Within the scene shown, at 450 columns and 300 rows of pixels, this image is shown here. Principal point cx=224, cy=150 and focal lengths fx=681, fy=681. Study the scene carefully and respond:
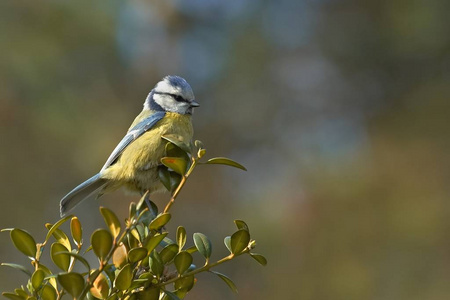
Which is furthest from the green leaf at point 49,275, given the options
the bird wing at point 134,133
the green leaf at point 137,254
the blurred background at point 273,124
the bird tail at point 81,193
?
the blurred background at point 273,124

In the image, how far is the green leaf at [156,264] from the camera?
37.6 inches

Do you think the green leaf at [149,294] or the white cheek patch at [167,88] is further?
the white cheek patch at [167,88]

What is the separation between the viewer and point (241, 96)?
5.95 m

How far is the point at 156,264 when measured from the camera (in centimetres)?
96

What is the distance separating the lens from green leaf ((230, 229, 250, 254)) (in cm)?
96

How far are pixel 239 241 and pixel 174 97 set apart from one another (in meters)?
1.15

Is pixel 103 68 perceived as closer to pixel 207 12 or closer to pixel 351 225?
pixel 207 12

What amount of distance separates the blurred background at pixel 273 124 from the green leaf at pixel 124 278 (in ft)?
11.0

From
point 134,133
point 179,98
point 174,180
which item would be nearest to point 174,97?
point 179,98

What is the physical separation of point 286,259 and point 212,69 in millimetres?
2135

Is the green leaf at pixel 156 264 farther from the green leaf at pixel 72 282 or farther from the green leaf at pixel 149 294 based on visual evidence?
the green leaf at pixel 72 282

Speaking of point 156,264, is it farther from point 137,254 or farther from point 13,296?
point 13,296

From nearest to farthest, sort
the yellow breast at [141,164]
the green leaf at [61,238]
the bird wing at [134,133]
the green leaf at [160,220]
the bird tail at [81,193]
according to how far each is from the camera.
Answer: the green leaf at [160,220] → the green leaf at [61,238] → the bird tail at [81,193] → the yellow breast at [141,164] → the bird wing at [134,133]

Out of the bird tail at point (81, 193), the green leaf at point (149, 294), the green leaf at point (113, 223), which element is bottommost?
the bird tail at point (81, 193)
